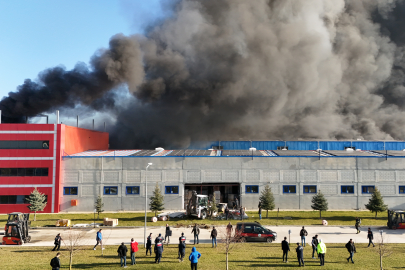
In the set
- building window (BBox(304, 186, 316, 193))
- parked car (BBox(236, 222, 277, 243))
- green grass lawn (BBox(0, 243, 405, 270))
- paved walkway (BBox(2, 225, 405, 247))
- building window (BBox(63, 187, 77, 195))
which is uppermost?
building window (BBox(304, 186, 316, 193))

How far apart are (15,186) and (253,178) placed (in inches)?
1135

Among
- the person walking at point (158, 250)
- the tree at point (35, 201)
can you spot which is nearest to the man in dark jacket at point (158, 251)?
the person walking at point (158, 250)

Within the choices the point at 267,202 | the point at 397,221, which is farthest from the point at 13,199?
the point at 397,221

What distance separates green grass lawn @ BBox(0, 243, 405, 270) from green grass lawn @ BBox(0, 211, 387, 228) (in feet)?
34.9

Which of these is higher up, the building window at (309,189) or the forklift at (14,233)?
the building window at (309,189)

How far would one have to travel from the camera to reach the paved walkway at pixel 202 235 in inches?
1061

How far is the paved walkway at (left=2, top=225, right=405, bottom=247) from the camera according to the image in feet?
88.4

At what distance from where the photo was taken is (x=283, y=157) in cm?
4366

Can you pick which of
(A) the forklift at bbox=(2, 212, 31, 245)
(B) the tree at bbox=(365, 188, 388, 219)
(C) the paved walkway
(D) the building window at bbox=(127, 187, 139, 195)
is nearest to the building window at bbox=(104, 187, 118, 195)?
(D) the building window at bbox=(127, 187, 139, 195)

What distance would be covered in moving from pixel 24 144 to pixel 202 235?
2701cm

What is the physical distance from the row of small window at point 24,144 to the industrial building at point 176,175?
111mm

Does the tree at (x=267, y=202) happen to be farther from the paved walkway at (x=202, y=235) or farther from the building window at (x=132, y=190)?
the building window at (x=132, y=190)

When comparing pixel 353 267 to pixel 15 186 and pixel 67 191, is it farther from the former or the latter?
pixel 15 186

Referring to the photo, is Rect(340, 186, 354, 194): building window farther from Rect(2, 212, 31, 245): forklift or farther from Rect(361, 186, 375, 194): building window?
Rect(2, 212, 31, 245): forklift
